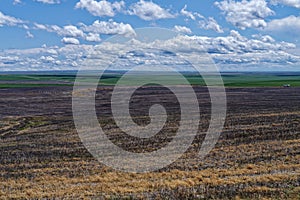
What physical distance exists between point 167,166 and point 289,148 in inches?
361

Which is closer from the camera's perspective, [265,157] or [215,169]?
[215,169]

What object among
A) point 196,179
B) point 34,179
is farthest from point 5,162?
point 196,179

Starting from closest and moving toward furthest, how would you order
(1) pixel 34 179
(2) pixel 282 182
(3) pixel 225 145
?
1. (2) pixel 282 182
2. (1) pixel 34 179
3. (3) pixel 225 145

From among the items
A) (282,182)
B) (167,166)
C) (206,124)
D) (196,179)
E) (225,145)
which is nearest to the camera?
(282,182)

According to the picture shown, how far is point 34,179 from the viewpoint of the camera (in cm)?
2120

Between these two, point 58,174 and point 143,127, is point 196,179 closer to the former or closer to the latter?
point 58,174

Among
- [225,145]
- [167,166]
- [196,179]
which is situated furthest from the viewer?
[225,145]

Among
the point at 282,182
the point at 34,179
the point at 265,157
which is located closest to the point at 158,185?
A: the point at 282,182

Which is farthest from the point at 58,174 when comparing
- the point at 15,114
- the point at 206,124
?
the point at 15,114

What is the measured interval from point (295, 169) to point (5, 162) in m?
18.6

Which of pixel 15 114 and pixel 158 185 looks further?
pixel 15 114

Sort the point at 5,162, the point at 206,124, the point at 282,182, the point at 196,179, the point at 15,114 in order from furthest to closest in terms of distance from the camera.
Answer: the point at 15,114 < the point at 206,124 < the point at 5,162 < the point at 196,179 < the point at 282,182

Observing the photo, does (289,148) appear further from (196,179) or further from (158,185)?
(158,185)

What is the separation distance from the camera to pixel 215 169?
21.6 meters
